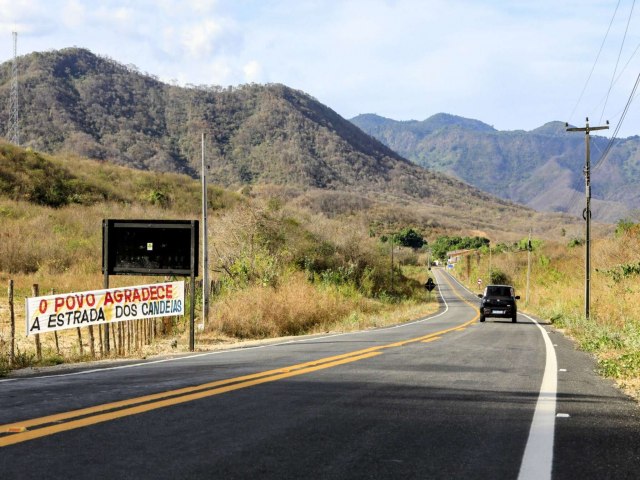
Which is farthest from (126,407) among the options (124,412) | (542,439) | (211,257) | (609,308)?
(211,257)

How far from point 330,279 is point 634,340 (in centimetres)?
3895

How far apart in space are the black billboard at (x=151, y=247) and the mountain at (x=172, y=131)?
118443 mm

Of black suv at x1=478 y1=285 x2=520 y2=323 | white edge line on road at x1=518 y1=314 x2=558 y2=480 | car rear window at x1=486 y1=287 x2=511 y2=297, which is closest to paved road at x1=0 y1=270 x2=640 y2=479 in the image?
white edge line on road at x1=518 y1=314 x2=558 y2=480

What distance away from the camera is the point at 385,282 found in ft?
250

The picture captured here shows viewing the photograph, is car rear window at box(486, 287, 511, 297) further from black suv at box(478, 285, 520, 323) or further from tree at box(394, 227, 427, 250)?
tree at box(394, 227, 427, 250)

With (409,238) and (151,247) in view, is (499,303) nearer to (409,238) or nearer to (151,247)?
(151,247)

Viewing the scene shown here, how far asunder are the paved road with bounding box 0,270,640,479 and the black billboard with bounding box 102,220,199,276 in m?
6.79

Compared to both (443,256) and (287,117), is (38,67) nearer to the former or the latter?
(287,117)

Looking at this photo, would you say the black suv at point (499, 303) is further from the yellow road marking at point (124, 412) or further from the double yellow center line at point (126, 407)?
the yellow road marking at point (124, 412)

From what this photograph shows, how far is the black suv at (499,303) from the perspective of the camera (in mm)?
36156

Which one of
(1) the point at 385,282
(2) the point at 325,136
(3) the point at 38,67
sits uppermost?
(3) the point at 38,67

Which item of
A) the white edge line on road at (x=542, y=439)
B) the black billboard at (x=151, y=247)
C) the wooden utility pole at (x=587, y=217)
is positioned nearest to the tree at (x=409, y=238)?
the wooden utility pole at (x=587, y=217)

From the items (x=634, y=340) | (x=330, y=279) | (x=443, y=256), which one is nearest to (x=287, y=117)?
(x=443, y=256)

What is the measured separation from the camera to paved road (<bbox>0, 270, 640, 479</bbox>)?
5.09 metres
